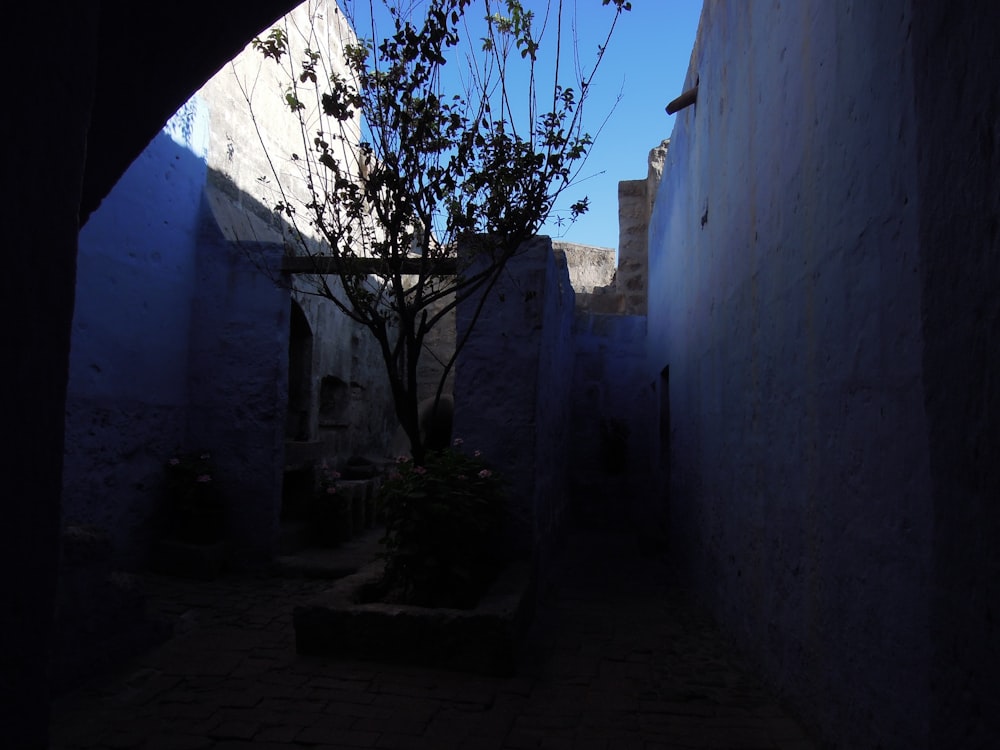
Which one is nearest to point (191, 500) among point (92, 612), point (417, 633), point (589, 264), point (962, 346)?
point (92, 612)

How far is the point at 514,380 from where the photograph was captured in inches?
198

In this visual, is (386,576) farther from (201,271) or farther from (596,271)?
(596,271)

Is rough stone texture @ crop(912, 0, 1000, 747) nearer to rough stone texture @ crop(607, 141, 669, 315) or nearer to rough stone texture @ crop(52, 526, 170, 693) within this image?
rough stone texture @ crop(52, 526, 170, 693)

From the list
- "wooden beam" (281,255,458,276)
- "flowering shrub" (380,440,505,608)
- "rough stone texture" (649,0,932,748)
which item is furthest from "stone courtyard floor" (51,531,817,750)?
"wooden beam" (281,255,458,276)

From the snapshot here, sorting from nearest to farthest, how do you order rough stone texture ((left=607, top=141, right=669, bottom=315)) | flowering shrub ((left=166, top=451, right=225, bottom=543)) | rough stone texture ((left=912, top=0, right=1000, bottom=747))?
1. rough stone texture ((left=912, top=0, right=1000, bottom=747))
2. flowering shrub ((left=166, top=451, right=225, bottom=543))
3. rough stone texture ((left=607, top=141, right=669, bottom=315))

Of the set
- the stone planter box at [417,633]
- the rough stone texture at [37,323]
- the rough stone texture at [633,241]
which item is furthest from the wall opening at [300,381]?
the rough stone texture at [37,323]

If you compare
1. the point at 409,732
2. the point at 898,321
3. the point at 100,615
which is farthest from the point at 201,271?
the point at 898,321

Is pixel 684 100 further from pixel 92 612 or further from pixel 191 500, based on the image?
pixel 92 612

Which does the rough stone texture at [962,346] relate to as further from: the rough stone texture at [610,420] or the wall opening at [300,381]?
the rough stone texture at [610,420]

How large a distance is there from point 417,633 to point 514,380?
6.45 ft

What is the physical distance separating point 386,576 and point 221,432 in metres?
2.64

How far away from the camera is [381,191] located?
453 centimetres

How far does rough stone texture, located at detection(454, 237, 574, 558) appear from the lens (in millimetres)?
4934

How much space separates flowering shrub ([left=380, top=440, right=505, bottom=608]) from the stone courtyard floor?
0.49 meters
